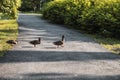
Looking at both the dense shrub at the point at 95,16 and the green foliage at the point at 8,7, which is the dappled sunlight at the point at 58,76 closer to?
the dense shrub at the point at 95,16

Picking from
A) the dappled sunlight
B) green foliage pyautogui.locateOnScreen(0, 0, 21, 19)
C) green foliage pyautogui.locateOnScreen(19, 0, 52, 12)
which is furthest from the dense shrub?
green foliage pyautogui.locateOnScreen(19, 0, 52, 12)

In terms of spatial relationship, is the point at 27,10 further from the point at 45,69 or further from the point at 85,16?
the point at 45,69

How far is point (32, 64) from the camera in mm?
12141

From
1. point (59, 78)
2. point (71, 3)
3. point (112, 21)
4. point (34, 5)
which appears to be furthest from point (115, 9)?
point (34, 5)

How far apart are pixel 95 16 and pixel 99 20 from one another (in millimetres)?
Answer: 930

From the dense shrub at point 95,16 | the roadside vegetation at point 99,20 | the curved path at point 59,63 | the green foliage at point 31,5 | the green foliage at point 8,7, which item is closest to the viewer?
the curved path at point 59,63

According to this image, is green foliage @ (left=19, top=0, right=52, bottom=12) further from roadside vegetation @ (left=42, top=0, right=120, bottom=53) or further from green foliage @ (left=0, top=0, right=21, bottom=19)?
green foliage @ (left=0, top=0, right=21, bottom=19)

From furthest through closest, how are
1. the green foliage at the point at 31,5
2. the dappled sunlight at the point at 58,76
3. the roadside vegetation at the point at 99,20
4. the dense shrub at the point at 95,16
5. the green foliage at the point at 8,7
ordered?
the green foliage at the point at 31,5 → the green foliage at the point at 8,7 → the dense shrub at the point at 95,16 → the roadside vegetation at the point at 99,20 → the dappled sunlight at the point at 58,76

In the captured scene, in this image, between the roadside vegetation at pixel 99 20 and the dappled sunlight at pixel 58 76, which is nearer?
the dappled sunlight at pixel 58 76

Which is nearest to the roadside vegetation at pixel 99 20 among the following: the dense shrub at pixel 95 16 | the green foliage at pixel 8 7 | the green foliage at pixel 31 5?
the dense shrub at pixel 95 16

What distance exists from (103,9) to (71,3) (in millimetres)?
8450

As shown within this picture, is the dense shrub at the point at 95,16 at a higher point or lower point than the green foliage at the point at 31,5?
higher

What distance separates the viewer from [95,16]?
24531 mm

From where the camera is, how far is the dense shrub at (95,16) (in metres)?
22.5
